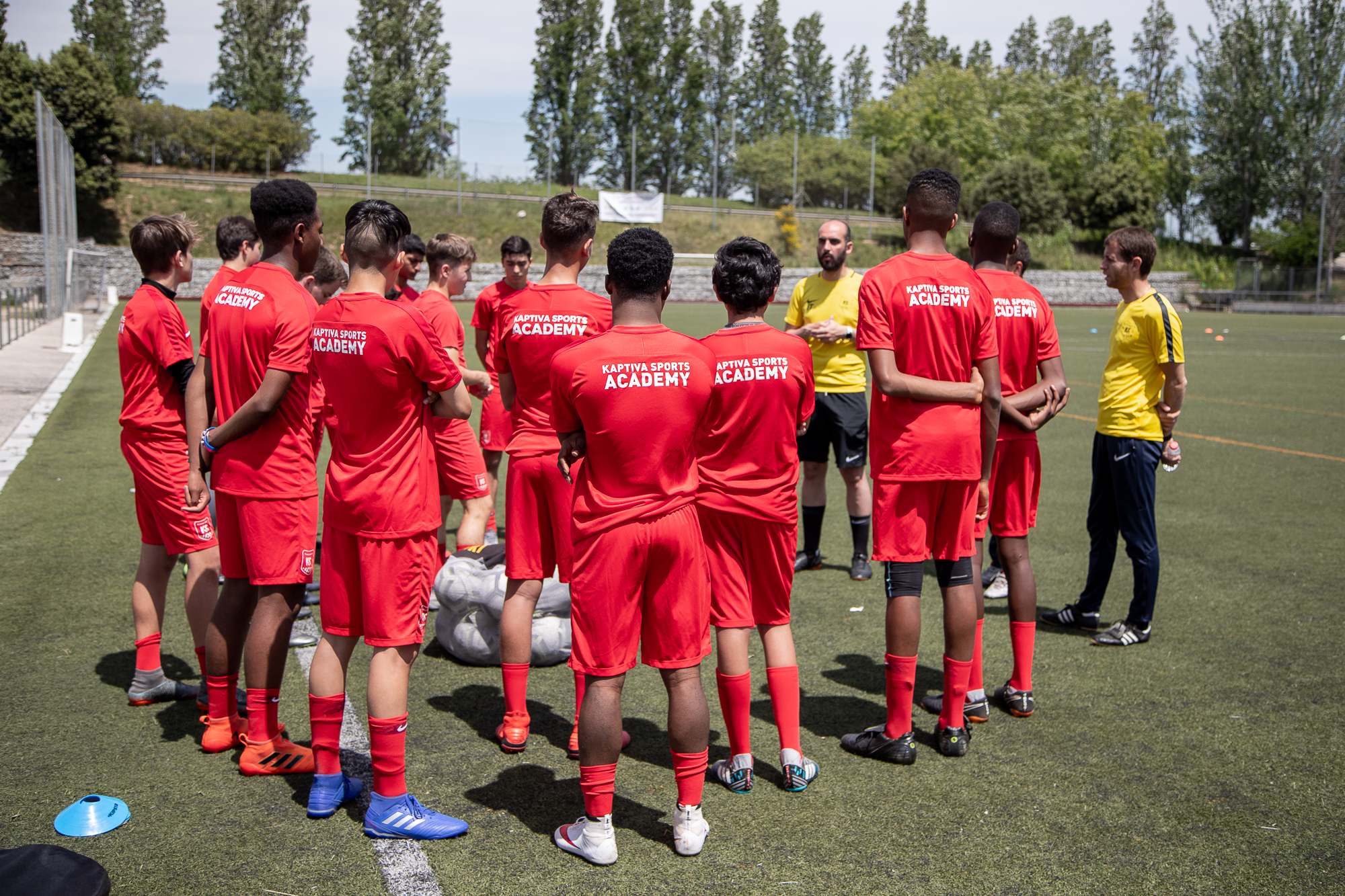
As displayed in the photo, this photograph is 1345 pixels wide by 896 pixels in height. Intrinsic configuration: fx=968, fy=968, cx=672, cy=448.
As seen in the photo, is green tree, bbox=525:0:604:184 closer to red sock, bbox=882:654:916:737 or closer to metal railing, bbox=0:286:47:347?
metal railing, bbox=0:286:47:347

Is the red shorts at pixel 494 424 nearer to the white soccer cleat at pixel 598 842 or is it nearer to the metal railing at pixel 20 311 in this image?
the white soccer cleat at pixel 598 842

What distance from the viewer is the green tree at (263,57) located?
2547 inches

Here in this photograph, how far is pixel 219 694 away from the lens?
13.1ft

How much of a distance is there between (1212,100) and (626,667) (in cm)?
6777

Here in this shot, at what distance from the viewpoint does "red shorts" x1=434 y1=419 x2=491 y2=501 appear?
6.18m

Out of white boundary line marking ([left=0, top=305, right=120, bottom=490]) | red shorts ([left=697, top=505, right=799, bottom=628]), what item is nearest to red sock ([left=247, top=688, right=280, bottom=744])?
red shorts ([left=697, top=505, right=799, bottom=628])

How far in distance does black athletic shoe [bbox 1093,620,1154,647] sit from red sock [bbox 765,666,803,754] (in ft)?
8.39

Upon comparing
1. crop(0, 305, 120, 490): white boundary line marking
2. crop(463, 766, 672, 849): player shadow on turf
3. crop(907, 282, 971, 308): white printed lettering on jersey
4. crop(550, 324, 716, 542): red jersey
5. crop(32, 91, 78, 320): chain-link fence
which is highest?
crop(32, 91, 78, 320): chain-link fence

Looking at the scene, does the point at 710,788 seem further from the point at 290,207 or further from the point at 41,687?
the point at 41,687

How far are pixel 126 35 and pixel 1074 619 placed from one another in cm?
8227

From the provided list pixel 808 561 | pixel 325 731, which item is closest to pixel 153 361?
pixel 325 731

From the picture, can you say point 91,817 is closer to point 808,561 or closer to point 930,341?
point 930,341

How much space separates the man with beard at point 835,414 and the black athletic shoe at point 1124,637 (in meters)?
1.67

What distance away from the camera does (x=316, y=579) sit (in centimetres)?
640
